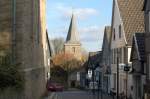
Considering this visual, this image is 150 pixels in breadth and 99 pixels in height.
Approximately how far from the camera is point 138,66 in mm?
40750

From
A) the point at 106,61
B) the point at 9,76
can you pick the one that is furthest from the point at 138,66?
the point at 106,61

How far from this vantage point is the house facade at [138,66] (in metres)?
39.3

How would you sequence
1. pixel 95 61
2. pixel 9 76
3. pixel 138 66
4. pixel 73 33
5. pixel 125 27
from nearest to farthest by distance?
pixel 9 76
pixel 138 66
pixel 125 27
pixel 95 61
pixel 73 33

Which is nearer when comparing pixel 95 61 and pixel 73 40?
pixel 95 61

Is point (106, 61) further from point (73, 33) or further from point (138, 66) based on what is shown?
point (73, 33)

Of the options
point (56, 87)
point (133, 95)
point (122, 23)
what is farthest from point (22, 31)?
point (56, 87)

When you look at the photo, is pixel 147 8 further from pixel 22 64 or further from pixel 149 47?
pixel 22 64

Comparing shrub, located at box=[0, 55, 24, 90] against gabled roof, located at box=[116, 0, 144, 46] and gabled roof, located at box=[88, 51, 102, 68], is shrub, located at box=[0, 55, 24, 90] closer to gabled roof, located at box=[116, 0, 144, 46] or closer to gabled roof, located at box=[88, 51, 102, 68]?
gabled roof, located at box=[116, 0, 144, 46]

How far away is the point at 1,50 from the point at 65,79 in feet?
264

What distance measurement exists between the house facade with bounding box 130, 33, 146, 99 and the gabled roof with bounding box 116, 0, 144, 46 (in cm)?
787

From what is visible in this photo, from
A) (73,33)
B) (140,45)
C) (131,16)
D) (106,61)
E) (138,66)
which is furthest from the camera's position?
(73,33)

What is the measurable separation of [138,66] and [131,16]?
483 inches

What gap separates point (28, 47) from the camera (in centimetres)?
3359

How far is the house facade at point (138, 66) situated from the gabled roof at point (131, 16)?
7875 mm
